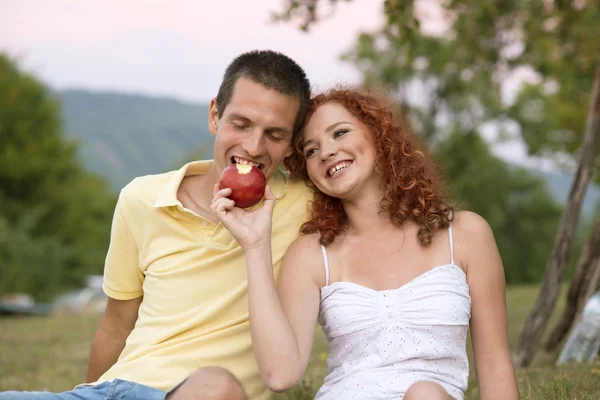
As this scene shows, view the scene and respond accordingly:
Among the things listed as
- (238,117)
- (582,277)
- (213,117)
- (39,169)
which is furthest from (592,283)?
(39,169)

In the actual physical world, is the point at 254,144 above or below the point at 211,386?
above

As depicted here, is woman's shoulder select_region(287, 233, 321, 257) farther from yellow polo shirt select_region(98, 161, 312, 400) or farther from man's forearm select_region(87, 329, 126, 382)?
man's forearm select_region(87, 329, 126, 382)

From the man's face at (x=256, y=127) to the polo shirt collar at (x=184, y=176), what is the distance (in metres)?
0.12

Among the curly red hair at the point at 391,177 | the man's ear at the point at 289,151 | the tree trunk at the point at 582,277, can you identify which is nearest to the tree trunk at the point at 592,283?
the tree trunk at the point at 582,277

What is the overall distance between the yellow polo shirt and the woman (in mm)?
211

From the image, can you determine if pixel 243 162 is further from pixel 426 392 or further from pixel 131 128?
pixel 131 128

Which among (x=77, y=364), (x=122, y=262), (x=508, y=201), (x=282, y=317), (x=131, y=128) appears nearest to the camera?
(x=282, y=317)

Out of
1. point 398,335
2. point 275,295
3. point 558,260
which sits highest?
point 275,295

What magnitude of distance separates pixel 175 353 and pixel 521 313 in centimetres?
821

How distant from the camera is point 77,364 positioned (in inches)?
291

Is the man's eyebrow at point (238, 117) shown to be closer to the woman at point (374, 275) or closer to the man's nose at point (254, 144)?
the man's nose at point (254, 144)

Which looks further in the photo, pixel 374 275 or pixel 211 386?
pixel 374 275

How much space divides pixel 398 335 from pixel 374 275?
0.28 m

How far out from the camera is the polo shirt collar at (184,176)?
3.31 metres
